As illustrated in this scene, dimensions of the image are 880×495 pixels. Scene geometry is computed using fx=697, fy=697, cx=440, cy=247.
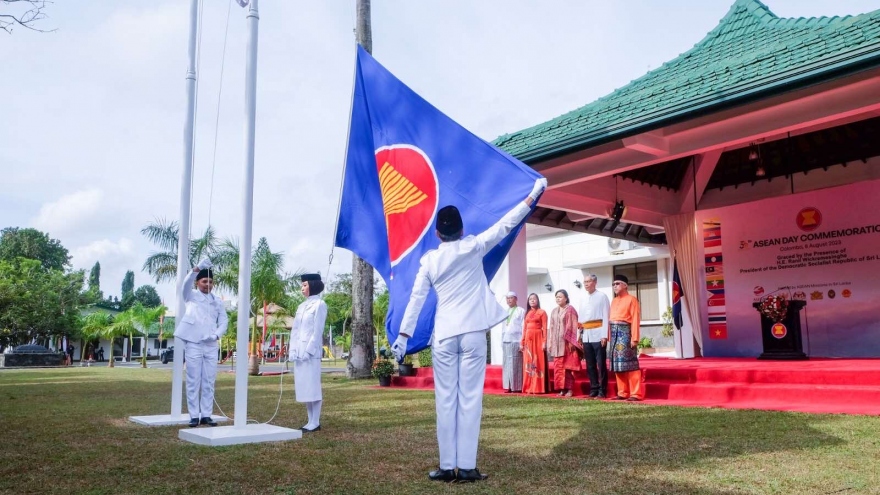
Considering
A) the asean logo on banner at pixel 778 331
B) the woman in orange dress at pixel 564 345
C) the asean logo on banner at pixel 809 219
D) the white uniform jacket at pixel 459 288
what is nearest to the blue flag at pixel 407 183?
the white uniform jacket at pixel 459 288

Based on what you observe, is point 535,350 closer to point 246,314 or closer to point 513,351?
point 513,351

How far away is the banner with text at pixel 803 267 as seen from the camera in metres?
11.9

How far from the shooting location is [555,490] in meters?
3.72

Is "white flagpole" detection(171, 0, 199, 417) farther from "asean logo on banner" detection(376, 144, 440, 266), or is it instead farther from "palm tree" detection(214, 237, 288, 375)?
"palm tree" detection(214, 237, 288, 375)

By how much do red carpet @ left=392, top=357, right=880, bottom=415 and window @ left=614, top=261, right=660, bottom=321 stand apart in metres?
10.7

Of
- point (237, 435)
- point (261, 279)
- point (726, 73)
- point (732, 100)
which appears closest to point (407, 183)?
point (237, 435)

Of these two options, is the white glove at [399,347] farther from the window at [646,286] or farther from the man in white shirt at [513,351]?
the window at [646,286]

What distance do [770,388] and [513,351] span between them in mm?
3772

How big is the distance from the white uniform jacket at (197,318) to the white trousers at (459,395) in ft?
12.1

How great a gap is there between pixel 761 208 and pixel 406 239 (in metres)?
10.5

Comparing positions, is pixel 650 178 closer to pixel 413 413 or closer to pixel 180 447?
pixel 413 413

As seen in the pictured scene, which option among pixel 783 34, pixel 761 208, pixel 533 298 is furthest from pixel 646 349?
pixel 783 34

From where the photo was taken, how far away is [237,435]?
18.6ft

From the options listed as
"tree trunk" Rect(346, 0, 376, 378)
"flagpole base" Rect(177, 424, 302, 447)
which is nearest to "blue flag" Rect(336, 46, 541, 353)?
"flagpole base" Rect(177, 424, 302, 447)
